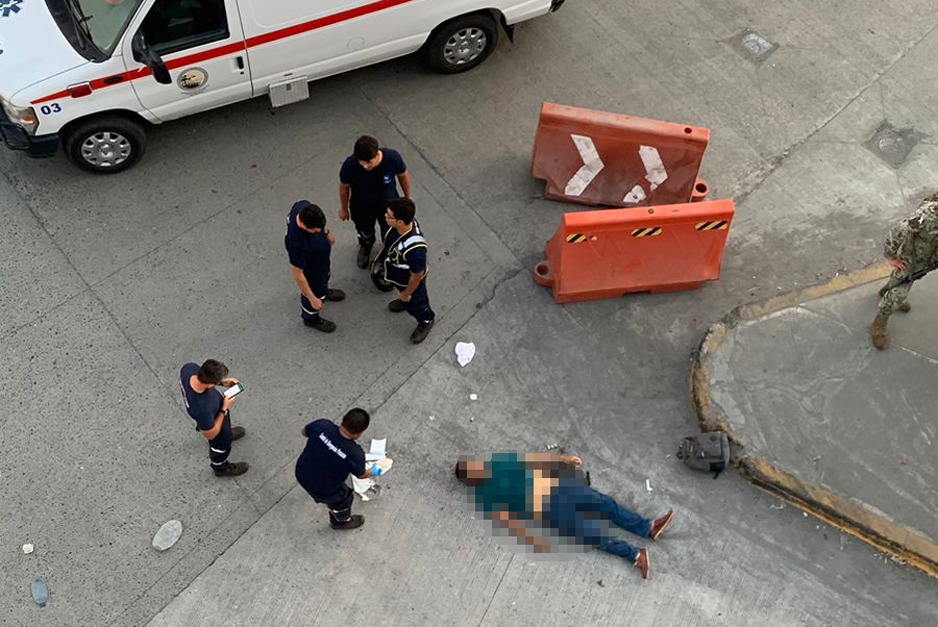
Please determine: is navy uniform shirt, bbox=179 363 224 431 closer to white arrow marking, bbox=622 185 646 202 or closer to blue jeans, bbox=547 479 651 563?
blue jeans, bbox=547 479 651 563

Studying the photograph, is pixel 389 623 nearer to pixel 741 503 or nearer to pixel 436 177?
pixel 741 503

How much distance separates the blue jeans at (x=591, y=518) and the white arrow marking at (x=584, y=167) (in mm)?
2889

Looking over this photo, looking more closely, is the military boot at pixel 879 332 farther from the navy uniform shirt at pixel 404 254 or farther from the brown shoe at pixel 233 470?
the brown shoe at pixel 233 470

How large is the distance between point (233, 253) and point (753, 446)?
453cm

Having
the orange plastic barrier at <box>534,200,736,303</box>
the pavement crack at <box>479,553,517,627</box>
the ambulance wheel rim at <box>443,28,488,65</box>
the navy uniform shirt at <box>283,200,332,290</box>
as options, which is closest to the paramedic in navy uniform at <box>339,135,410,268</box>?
the navy uniform shirt at <box>283,200,332,290</box>

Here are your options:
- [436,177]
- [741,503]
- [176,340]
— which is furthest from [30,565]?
[741,503]

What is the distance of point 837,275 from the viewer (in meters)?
7.35

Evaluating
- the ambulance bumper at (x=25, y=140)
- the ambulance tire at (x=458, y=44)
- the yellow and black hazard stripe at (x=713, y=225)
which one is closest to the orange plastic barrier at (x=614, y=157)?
the yellow and black hazard stripe at (x=713, y=225)

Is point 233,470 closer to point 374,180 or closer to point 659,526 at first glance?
point 374,180

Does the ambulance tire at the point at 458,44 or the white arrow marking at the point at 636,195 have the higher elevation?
the ambulance tire at the point at 458,44

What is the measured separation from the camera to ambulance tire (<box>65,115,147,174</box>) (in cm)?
719

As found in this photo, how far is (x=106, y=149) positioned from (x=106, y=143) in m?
0.06

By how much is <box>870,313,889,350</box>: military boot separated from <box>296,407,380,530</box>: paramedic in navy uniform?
424 cm

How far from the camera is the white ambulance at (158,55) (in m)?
6.80
